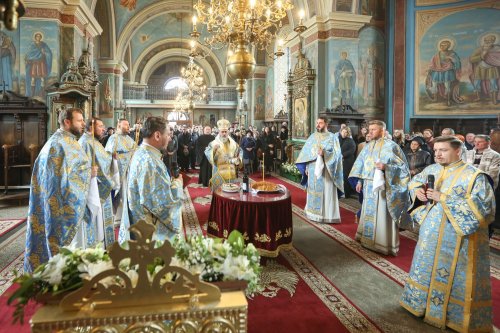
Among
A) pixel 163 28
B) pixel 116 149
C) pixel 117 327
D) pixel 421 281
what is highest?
pixel 163 28

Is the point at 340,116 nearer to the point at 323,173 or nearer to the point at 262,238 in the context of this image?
the point at 323,173

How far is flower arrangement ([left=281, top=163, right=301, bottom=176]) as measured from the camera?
453 inches

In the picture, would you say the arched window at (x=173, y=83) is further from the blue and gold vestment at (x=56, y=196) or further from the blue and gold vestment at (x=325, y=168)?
the blue and gold vestment at (x=56, y=196)

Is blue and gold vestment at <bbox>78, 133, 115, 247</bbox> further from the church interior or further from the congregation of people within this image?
the church interior

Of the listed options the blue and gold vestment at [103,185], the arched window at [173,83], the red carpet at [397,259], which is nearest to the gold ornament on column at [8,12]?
the blue and gold vestment at [103,185]

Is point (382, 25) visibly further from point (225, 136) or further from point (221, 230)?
point (221, 230)

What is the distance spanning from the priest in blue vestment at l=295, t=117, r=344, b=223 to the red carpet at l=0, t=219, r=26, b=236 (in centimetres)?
517

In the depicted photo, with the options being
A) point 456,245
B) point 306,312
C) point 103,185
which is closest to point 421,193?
point 456,245

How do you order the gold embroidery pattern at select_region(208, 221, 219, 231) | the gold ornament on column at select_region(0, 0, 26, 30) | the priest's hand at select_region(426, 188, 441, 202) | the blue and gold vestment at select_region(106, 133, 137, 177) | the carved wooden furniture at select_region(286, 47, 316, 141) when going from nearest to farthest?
the gold ornament on column at select_region(0, 0, 26, 30) → the priest's hand at select_region(426, 188, 441, 202) → the gold embroidery pattern at select_region(208, 221, 219, 231) → the blue and gold vestment at select_region(106, 133, 137, 177) → the carved wooden furniture at select_region(286, 47, 316, 141)

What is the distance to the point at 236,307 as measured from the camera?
159 centimetres

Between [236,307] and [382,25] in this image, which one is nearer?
[236,307]

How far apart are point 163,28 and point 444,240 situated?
24659 mm

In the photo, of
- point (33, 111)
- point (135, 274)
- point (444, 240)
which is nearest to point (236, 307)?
point (135, 274)

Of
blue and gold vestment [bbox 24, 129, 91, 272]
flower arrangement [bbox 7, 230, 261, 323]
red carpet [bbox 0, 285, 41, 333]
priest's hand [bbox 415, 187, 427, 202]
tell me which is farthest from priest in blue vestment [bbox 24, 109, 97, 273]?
priest's hand [bbox 415, 187, 427, 202]
